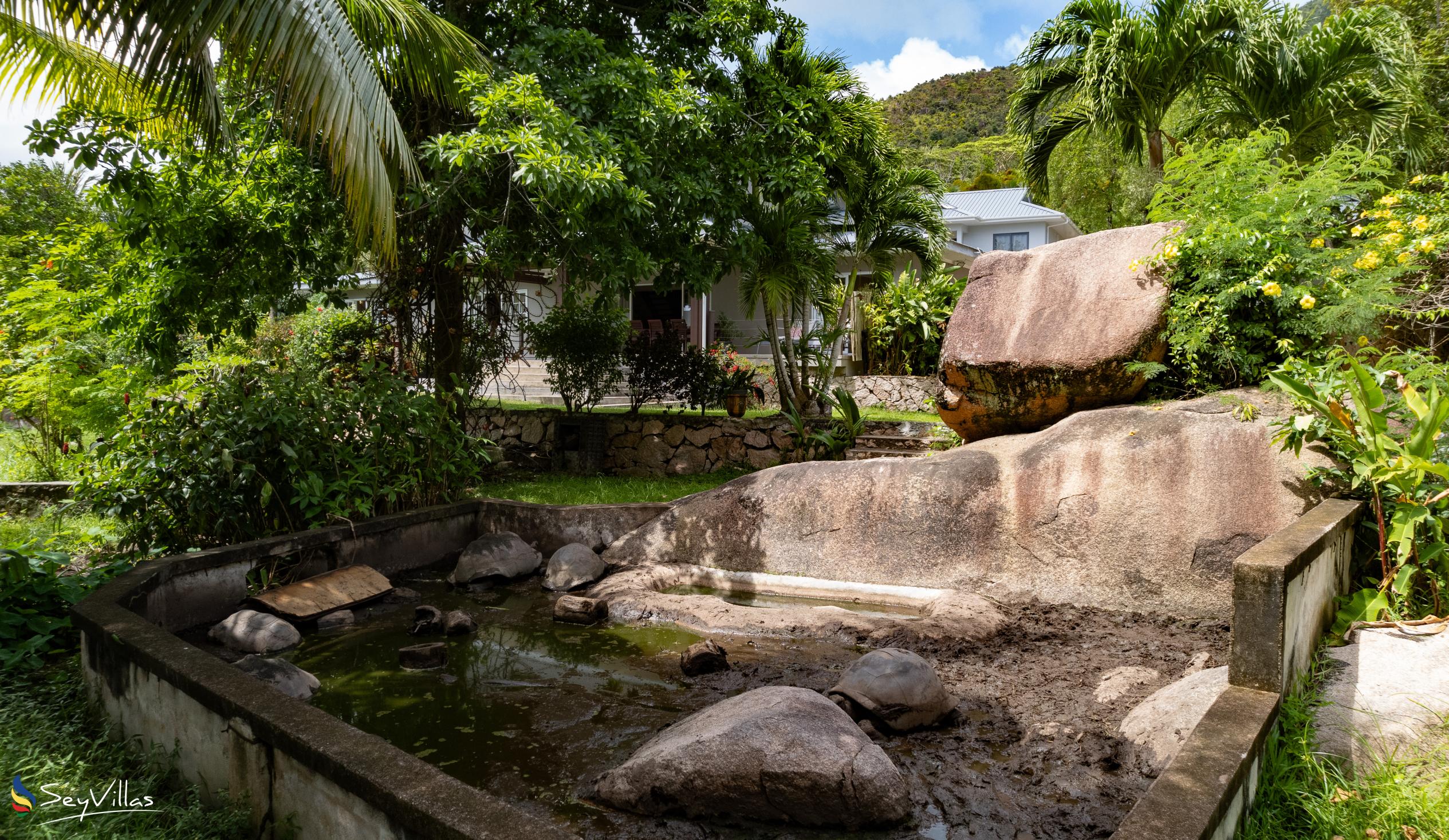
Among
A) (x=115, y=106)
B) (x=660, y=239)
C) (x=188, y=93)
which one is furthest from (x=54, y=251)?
(x=660, y=239)

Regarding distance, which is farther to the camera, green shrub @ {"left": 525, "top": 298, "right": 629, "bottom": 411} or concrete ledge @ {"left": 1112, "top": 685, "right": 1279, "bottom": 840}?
green shrub @ {"left": 525, "top": 298, "right": 629, "bottom": 411}

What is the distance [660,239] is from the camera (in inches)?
374

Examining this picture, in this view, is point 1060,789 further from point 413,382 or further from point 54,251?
point 54,251

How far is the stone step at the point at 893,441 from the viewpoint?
11898 mm

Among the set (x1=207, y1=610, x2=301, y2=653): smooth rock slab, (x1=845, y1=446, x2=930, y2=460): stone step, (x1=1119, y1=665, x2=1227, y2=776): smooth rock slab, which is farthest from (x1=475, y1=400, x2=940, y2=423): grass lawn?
(x1=1119, y1=665, x2=1227, y2=776): smooth rock slab

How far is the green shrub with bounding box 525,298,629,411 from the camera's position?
44.3 feet

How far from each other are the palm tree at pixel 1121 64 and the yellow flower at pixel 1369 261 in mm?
6922

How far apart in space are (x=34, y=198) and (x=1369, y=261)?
25.7 metres

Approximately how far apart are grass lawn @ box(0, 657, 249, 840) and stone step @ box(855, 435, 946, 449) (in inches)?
360

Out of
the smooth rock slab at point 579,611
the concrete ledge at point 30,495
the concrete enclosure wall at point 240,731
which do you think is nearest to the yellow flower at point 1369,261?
the smooth rock slab at point 579,611

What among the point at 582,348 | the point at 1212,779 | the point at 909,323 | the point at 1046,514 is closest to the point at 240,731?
the point at 1212,779

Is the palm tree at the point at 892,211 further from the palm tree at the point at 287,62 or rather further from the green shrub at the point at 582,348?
the palm tree at the point at 287,62

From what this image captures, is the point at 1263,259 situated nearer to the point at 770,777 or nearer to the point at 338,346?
the point at 770,777

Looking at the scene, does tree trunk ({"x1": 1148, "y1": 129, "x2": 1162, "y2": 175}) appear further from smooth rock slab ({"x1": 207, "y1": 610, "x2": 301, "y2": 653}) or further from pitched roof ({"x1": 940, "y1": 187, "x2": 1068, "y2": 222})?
pitched roof ({"x1": 940, "y1": 187, "x2": 1068, "y2": 222})
